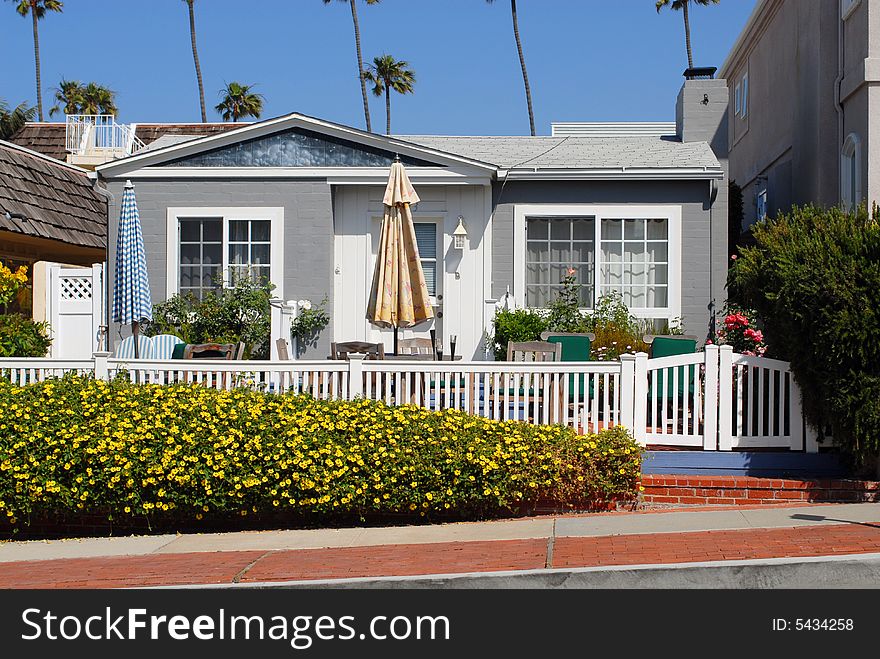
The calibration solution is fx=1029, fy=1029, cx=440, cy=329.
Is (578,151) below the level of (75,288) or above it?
above

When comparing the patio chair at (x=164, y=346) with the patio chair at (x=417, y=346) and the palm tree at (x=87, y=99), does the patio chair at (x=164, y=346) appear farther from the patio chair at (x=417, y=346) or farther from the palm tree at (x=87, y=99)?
the palm tree at (x=87, y=99)

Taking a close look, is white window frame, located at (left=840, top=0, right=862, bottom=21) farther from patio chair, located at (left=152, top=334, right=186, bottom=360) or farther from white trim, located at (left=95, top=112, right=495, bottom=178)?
patio chair, located at (left=152, top=334, right=186, bottom=360)

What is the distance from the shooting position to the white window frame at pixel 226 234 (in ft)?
48.4

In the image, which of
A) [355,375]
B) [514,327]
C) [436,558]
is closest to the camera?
[436,558]

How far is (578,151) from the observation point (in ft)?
51.9

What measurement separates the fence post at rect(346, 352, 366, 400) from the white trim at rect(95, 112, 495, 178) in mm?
5553

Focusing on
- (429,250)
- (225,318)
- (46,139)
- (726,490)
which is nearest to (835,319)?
(726,490)

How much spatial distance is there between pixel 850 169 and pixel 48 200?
47.0ft

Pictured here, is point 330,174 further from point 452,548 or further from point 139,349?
point 452,548

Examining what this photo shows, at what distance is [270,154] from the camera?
14797mm

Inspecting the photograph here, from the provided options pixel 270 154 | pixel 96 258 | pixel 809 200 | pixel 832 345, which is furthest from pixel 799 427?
pixel 96 258
